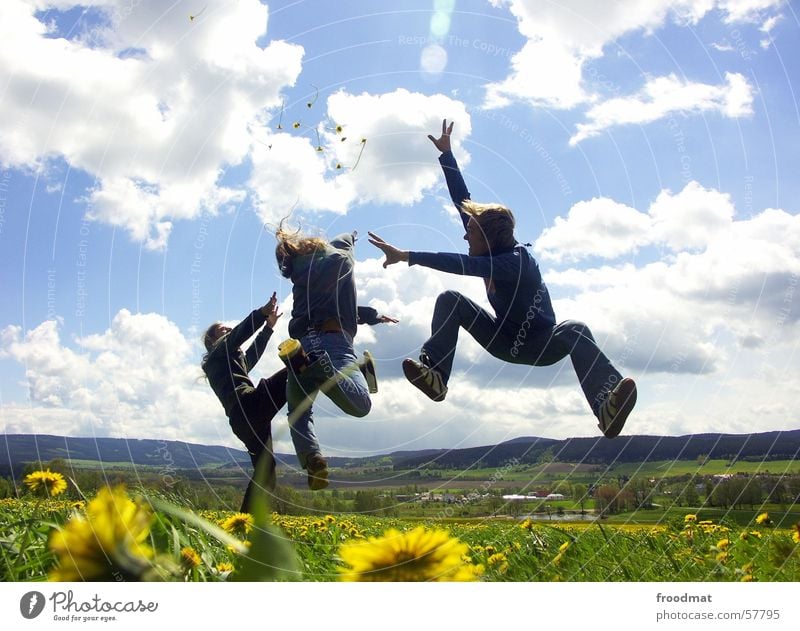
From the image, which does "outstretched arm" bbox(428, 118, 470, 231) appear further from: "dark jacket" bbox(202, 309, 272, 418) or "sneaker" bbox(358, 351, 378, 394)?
"dark jacket" bbox(202, 309, 272, 418)

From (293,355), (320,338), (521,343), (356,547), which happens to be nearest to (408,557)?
(356,547)

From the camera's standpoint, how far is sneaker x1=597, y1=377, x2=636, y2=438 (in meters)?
3.52

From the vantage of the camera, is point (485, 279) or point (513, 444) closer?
point (513, 444)

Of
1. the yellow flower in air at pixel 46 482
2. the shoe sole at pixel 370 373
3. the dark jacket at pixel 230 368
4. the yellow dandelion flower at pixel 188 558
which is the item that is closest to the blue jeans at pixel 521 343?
the shoe sole at pixel 370 373

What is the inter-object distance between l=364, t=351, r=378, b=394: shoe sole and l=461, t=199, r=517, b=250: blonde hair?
1.11 metres

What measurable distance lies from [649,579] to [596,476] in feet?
2.66

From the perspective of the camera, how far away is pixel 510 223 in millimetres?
4066

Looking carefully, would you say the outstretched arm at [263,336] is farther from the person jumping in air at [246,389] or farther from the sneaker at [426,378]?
the sneaker at [426,378]

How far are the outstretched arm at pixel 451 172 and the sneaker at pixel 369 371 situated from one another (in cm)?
109

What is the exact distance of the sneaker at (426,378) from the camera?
3.88 meters

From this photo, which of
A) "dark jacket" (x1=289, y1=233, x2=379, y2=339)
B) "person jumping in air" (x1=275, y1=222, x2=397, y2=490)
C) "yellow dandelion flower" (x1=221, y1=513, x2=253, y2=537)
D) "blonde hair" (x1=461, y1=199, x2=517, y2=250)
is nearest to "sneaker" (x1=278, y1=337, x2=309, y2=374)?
"person jumping in air" (x1=275, y1=222, x2=397, y2=490)

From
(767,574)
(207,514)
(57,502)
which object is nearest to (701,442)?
(767,574)

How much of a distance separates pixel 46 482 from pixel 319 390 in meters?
1.48

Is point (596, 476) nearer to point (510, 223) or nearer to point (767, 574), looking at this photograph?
point (767, 574)
